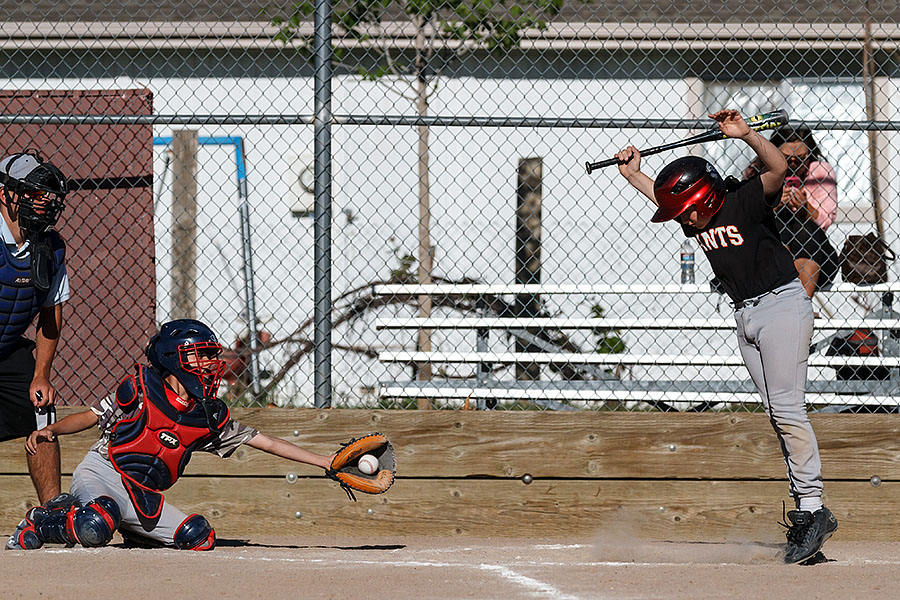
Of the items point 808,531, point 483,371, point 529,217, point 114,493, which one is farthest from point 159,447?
point 529,217

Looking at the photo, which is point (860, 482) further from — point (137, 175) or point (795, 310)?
point (137, 175)

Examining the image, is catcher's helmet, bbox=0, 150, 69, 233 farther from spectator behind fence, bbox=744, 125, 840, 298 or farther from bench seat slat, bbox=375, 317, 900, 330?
spectator behind fence, bbox=744, 125, 840, 298

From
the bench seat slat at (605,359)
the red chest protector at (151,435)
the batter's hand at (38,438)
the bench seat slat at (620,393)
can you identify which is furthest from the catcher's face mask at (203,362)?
the bench seat slat at (605,359)

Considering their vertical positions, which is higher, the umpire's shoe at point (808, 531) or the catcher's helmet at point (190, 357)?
the catcher's helmet at point (190, 357)

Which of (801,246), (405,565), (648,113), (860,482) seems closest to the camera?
(405,565)

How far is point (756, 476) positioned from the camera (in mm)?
5762

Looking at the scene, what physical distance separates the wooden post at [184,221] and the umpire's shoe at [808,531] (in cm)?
492

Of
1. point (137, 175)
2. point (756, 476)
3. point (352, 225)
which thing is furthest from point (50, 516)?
point (352, 225)

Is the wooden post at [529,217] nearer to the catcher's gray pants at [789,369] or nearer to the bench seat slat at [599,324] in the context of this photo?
the bench seat slat at [599,324]

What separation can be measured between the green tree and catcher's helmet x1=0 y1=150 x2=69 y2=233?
1687mm

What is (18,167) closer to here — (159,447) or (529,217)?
(159,447)

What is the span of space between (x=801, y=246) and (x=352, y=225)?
420 centimetres

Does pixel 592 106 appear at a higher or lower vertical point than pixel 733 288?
higher

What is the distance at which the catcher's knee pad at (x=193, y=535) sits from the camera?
5012 millimetres
